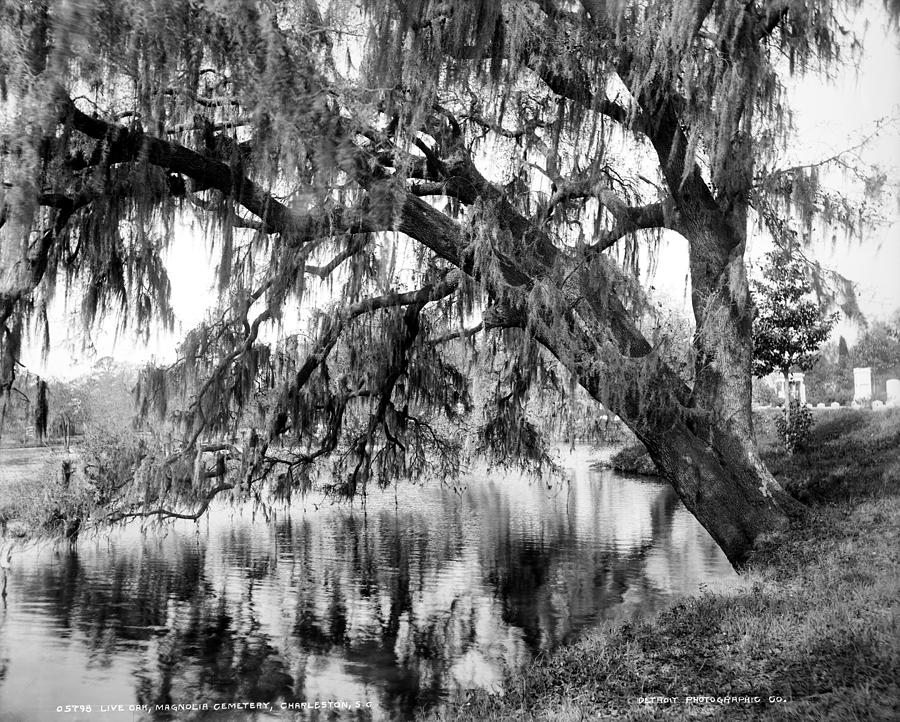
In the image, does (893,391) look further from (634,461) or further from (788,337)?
(634,461)

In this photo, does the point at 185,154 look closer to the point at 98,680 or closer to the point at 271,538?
the point at 98,680

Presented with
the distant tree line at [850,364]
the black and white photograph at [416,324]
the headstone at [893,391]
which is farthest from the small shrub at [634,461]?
the black and white photograph at [416,324]

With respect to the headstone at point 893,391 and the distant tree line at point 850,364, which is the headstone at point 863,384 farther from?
the headstone at point 893,391

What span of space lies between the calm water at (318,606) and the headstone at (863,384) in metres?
6.38

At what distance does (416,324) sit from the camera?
766 cm

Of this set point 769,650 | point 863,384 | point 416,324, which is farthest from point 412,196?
point 863,384

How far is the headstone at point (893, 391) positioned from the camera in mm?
14774

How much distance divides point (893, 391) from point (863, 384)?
168 centimetres

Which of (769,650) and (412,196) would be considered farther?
(412,196)

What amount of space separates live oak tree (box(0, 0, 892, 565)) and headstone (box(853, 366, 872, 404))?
1170 centimetres

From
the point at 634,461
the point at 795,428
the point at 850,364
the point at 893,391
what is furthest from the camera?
the point at 634,461

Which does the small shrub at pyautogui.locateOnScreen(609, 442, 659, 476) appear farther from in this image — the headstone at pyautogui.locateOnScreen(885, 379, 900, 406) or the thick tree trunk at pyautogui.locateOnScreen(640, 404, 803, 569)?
the thick tree trunk at pyautogui.locateOnScreen(640, 404, 803, 569)

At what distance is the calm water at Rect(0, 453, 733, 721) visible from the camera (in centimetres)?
552

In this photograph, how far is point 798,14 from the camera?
5949 millimetres
